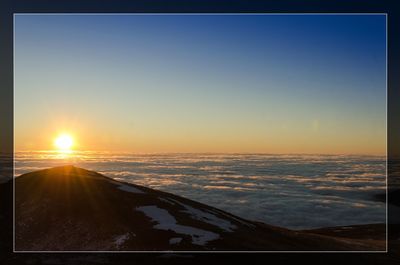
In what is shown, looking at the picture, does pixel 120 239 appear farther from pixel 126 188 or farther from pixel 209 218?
pixel 126 188

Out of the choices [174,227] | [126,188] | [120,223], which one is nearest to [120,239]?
[120,223]

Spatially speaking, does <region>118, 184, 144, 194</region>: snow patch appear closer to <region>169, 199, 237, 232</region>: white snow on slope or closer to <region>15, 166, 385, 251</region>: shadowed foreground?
<region>15, 166, 385, 251</region>: shadowed foreground

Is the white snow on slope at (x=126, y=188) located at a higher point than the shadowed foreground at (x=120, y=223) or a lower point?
higher

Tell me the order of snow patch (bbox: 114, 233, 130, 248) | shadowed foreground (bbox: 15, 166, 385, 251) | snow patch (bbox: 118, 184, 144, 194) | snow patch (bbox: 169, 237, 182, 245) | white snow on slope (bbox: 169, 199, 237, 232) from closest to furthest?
snow patch (bbox: 169, 237, 182, 245), snow patch (bbox: 114, 233, 130, 248), shadowed foreground (bbox: 15, 166, 385, 251), white snow on slope (bbox: 169, 199, 237, 232), snow patch (bbox: 118, 184, 144, 194)

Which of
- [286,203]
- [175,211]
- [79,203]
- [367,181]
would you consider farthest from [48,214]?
[367,181]

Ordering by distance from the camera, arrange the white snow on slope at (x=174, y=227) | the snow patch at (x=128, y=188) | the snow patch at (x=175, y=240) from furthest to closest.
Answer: the snow patch at (x=128, y=188) < the white snow on slope at (x=174, y=227) < the snow patch at (x=175, y=240)

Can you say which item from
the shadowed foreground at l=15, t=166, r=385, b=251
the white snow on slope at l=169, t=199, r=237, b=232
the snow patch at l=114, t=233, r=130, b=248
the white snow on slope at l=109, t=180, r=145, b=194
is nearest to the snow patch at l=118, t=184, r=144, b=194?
the white snow on slope at l=109, t=180, r=145, b=194

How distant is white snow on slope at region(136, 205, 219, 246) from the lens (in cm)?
3734

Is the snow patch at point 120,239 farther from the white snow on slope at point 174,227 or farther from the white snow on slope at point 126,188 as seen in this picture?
the white snow on slope at point 126,188

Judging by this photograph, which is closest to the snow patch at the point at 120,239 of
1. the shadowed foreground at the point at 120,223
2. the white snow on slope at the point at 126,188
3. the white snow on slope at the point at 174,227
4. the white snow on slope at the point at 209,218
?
the shadowed foreground at the point at 120,223

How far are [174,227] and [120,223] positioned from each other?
208 inches

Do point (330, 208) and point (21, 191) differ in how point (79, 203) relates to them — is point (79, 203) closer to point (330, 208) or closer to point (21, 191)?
point (21, 191)

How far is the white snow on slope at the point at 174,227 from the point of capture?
3734 cm

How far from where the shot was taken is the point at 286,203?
120000 millimetres
